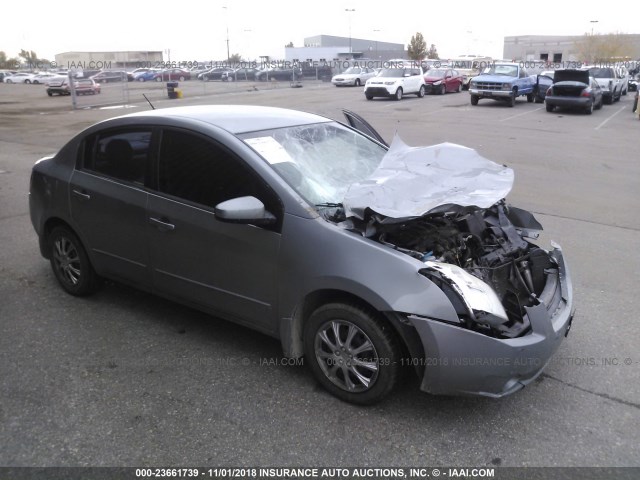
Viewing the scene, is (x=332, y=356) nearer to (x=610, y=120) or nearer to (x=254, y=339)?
(x=254, y=339)

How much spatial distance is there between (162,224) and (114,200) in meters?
0.58

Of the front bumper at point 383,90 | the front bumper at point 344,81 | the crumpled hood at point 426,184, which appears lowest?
the crumpled hood at point 426,184

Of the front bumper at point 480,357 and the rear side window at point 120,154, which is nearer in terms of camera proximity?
the front bumper at point 480,357

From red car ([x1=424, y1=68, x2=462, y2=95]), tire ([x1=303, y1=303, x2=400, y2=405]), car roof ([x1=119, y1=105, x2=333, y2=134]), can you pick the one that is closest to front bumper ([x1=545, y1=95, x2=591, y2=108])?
red car ([x1=424, y1=68, x2=462, y2=95])

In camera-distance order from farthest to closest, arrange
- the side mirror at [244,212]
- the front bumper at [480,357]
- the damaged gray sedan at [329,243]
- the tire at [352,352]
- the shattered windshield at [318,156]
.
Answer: the shattered windshield at [318,156] < the side mirror at [244,212] < the tire at [352,352] < the damaged gray sedan at [329,243] < the front bumper at [480,357]

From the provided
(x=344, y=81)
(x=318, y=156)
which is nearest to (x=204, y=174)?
(x=318, y=156)

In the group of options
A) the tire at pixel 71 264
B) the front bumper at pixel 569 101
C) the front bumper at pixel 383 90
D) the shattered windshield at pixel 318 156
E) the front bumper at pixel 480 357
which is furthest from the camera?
the front bumper at pixel 383 90

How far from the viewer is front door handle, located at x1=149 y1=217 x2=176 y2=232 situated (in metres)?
3.90

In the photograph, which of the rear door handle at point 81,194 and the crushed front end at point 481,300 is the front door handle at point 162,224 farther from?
the crushed front end at point 481,300

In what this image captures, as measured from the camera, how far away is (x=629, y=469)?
281 cm

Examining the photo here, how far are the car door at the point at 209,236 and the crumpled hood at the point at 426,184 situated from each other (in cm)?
59

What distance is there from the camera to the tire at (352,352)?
3.14 metres

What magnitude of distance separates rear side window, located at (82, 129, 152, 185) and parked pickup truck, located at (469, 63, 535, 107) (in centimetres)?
2426

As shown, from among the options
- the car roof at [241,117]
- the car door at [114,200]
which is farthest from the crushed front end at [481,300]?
the car door at [114,200]
